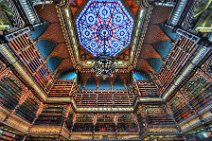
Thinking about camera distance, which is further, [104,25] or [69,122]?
[104,25]

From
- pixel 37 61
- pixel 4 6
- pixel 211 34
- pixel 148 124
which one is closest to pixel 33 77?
pixel 37 61

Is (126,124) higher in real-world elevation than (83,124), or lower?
lower

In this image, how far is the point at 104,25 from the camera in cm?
1149

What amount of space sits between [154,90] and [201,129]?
14.3 ft

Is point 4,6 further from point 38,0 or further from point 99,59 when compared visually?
A: point 99,59

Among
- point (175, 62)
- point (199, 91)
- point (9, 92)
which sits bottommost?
point (199, 91)

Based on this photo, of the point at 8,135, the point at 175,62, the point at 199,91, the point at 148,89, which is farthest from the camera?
the point at 148,89

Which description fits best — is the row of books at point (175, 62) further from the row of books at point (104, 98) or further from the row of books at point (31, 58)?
the row of books at point (31, 58)

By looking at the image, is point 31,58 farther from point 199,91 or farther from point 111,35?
point 199,91

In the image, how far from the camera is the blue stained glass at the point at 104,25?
413 inches

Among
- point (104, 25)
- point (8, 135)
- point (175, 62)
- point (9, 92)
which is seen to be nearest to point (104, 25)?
point (104, 25)

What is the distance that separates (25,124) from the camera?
7.68 metres

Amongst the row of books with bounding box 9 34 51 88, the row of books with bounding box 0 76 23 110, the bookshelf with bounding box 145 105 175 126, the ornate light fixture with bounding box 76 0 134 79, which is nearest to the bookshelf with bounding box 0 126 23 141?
the row of books with bounding box 0 76 23 110

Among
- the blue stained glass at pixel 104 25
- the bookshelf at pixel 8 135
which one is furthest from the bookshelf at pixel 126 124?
the bookshelf at pixel 8 135
